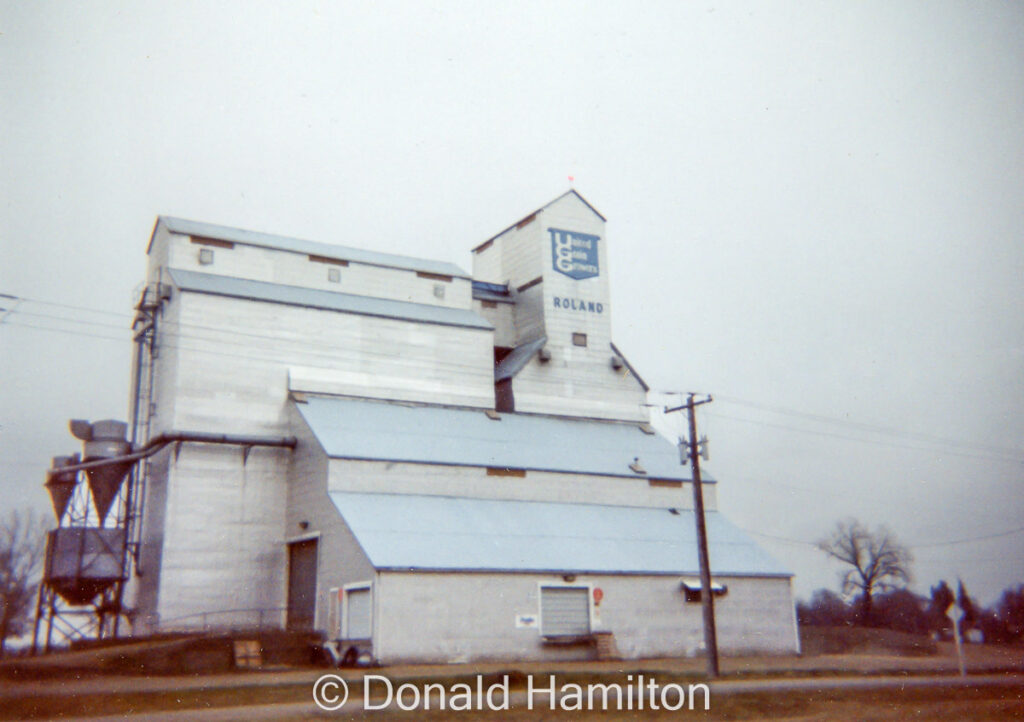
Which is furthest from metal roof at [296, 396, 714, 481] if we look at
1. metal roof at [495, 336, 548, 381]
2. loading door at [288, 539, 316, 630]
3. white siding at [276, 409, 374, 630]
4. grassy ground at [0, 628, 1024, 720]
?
grassy ground at [0, 628, 1024, 720]

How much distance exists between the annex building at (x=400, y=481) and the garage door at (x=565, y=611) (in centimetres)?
7

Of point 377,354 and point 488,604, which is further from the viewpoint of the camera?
point 377,354

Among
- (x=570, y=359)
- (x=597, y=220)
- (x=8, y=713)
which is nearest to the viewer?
(x=8, y=713)

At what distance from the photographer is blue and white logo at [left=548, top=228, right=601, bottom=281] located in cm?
4894

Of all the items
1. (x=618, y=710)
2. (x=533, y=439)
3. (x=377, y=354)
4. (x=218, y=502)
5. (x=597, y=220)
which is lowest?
(x=618, y=710)

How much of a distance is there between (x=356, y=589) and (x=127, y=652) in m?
7.31

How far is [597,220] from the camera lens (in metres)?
50.7

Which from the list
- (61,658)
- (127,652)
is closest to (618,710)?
(127,652)

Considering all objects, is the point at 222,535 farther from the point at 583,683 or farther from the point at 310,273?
the point at 583,683

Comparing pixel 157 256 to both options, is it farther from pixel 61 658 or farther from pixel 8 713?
pixel 8 713

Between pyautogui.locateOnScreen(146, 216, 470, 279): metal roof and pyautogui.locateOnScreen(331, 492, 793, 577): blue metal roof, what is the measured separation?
44.2ft

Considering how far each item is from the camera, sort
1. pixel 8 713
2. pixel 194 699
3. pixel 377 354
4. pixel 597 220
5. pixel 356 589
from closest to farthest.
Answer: pixel 8 713, pixel 194 699, pixel 356 589, pixel 377 354, pixel 597 220

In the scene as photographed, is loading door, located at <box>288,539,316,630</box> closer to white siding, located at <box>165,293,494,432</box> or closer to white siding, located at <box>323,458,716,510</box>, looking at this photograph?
white siding, located at <box>323,458,716,510</box>

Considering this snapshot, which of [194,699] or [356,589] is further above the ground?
[356,589]
